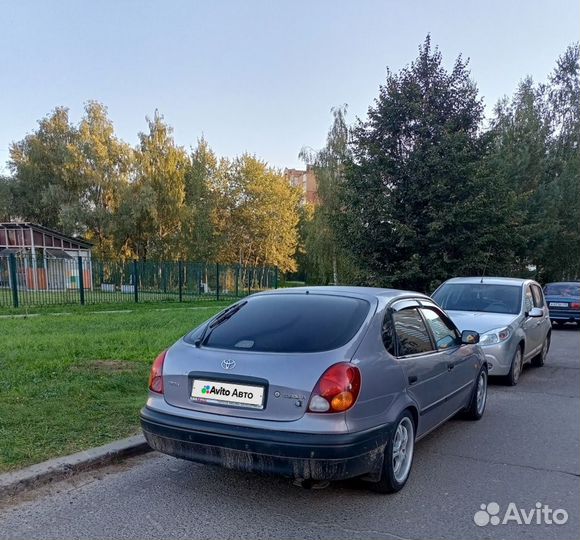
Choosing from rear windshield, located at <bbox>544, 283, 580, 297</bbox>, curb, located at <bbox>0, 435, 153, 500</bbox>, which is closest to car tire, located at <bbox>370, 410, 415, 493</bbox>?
curb, located at <bbox>0, 435, 153, 500</bbox>

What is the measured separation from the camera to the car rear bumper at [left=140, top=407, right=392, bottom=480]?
3.14 meters

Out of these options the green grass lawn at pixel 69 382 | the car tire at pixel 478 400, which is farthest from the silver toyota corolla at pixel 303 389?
the car tire at pixel 478 400

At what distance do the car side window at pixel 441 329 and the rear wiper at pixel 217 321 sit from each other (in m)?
1.75

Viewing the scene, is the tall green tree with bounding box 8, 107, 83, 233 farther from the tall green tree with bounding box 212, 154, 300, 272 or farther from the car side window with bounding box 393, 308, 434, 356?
the car side window with bounding box 393, 308, 434, 356

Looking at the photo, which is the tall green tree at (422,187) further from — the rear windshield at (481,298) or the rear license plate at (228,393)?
the rear license plate at (228,393)

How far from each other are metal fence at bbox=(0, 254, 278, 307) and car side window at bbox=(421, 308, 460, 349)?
49.7ft

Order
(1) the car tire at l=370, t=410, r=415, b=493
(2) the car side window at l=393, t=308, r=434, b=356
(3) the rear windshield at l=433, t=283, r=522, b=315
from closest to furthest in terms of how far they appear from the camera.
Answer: (1) the car tire at l=370, t=410, r=415, b=493 < (2) the car side window at l=393, t=308, r=434, b=356 < (3) the rear windshield at l=433, t=283, r=522, b=315

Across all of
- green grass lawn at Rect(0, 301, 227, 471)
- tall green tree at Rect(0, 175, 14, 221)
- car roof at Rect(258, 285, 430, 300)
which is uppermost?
tall green tree at Rect(0, 175, 14, 221)

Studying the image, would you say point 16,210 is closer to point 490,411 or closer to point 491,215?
point 491,215

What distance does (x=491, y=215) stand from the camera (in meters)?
17.3

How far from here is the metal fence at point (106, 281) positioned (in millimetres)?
16438

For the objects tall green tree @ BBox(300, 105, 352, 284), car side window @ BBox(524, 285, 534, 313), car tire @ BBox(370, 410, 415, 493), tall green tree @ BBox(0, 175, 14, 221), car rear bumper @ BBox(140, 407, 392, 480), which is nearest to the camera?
car rear bumper @ BBox(140, 407, 392, 480)

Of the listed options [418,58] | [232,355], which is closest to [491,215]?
[418,58]

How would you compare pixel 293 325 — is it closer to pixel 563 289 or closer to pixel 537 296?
pixel 537 296
